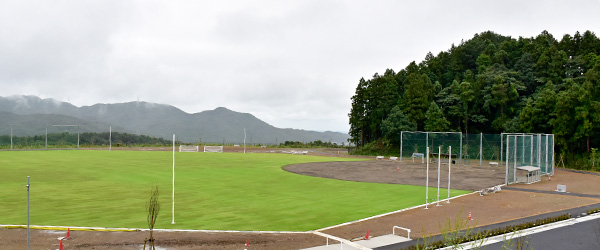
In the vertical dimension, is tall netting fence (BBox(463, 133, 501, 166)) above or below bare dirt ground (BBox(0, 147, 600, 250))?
above

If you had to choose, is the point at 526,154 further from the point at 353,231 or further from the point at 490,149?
the point at 353,231

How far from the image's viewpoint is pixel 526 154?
28812 millimetres

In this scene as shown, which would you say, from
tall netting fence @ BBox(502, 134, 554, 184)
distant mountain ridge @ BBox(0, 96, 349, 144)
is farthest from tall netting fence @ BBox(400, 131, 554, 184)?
distant mountain ridge @ BBox(0, 96, 349, 144)

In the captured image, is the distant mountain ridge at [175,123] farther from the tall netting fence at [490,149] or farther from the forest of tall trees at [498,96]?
the tall netting fence at [490,149]

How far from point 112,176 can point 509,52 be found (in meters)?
62.9

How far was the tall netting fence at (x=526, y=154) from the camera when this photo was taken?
26250mm

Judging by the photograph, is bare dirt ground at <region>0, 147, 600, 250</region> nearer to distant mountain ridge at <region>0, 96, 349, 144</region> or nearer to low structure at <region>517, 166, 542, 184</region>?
low structure at <region>517, 166, 542, 184</region>

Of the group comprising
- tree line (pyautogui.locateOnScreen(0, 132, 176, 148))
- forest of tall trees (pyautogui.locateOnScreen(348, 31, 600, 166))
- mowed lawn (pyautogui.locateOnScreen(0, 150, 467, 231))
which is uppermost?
forest of tall trees (pyautogui.locateOnScreen(348, 31, 600, 166))

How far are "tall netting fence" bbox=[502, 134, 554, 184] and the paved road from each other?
1194 cm

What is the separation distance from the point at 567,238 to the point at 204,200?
45.2 ft

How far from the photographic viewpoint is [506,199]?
1991cm

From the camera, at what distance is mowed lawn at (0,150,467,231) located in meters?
14.4

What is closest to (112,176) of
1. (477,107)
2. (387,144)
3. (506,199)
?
(506,199)

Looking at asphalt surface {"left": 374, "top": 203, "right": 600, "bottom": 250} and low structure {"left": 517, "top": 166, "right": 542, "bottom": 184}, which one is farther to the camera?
low structure {"left": 517, "top": 166, "right": 542, "bottom": 184}
